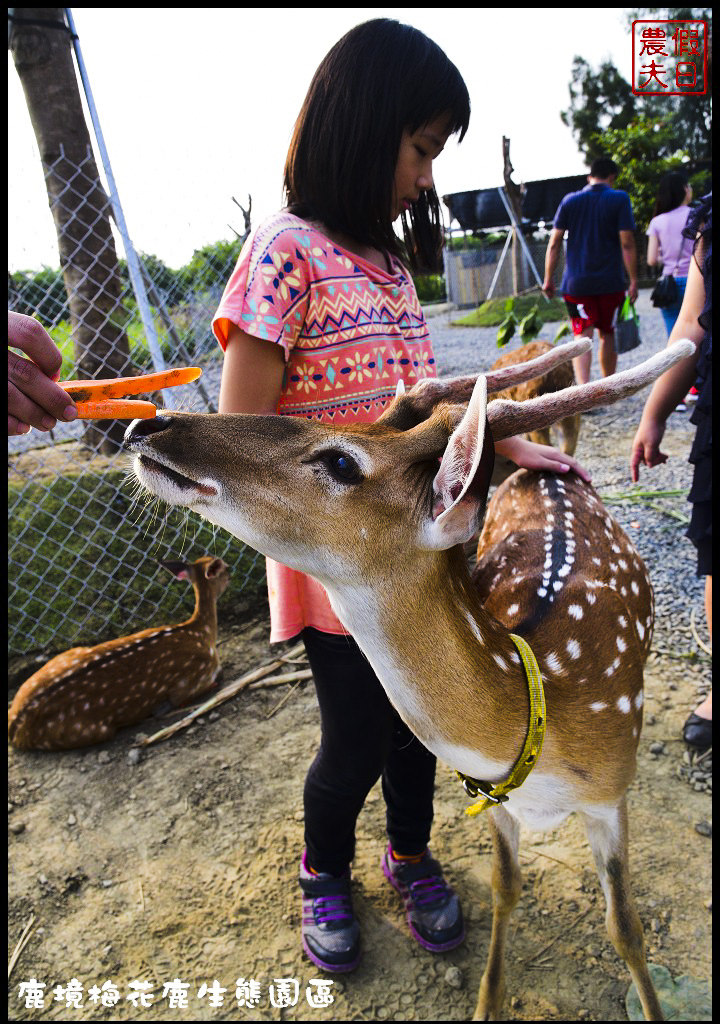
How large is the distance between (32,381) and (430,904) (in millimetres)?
1821

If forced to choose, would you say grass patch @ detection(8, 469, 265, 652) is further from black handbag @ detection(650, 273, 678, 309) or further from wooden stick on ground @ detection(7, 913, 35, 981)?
black handbag @ detection(650, 273, 678, 309)

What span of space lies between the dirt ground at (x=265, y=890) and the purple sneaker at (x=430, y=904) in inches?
2.1

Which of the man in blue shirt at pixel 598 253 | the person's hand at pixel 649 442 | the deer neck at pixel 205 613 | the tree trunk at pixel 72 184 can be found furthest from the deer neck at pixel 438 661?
the man in blue shirt at pixel 598 253

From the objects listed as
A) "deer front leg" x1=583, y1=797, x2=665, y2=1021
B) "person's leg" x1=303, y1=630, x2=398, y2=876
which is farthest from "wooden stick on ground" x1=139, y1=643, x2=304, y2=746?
"deer front leg" x1=583, y1=797, x2=665, y2=1021

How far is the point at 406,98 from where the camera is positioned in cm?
158

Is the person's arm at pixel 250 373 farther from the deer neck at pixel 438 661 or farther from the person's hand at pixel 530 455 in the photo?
the person's hand at pixel 530 455

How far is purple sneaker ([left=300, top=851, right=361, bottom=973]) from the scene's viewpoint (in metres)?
2.01

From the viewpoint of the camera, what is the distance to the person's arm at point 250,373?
1.54 meters

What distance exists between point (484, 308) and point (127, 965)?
13.6m

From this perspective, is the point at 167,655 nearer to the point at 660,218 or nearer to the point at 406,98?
the point at 406,98

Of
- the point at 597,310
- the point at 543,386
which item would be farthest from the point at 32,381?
the point at 597,310

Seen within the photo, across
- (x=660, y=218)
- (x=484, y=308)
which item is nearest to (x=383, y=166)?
(x=660, y=218)

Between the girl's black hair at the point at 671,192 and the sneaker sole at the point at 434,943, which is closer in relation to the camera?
the sneaker sole at the point at 434,943

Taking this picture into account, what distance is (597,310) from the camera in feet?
20.4
